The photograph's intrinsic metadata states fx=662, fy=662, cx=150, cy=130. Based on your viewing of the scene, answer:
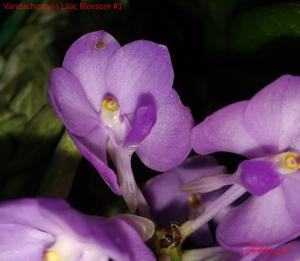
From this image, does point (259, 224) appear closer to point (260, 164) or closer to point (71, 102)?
point (260, 164)

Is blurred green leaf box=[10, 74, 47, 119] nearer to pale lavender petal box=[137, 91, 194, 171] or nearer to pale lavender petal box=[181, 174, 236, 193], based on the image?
pale lavender petal box=[137, 91, 194, 171]

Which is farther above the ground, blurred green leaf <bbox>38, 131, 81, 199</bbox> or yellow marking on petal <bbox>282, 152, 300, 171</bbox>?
yellow marking on petal <bbox>282, 152, 300, 171</bbox>

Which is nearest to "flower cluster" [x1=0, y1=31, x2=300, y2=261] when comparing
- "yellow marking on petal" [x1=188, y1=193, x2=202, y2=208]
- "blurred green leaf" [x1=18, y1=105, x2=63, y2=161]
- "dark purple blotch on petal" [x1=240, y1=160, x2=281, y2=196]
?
"dark purple blotch on petal" [x1=240, y1=160, x2=281, y2=196]

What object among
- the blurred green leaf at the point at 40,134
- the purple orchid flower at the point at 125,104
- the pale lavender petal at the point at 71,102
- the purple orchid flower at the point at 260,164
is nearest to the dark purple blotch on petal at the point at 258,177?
the purple orchid flower at the point at 260,164

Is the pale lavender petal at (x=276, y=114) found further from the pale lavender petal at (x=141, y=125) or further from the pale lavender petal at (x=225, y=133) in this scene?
the pale lavender petal at (x=141, y=125)

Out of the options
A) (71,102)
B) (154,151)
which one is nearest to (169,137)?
(154,151)
